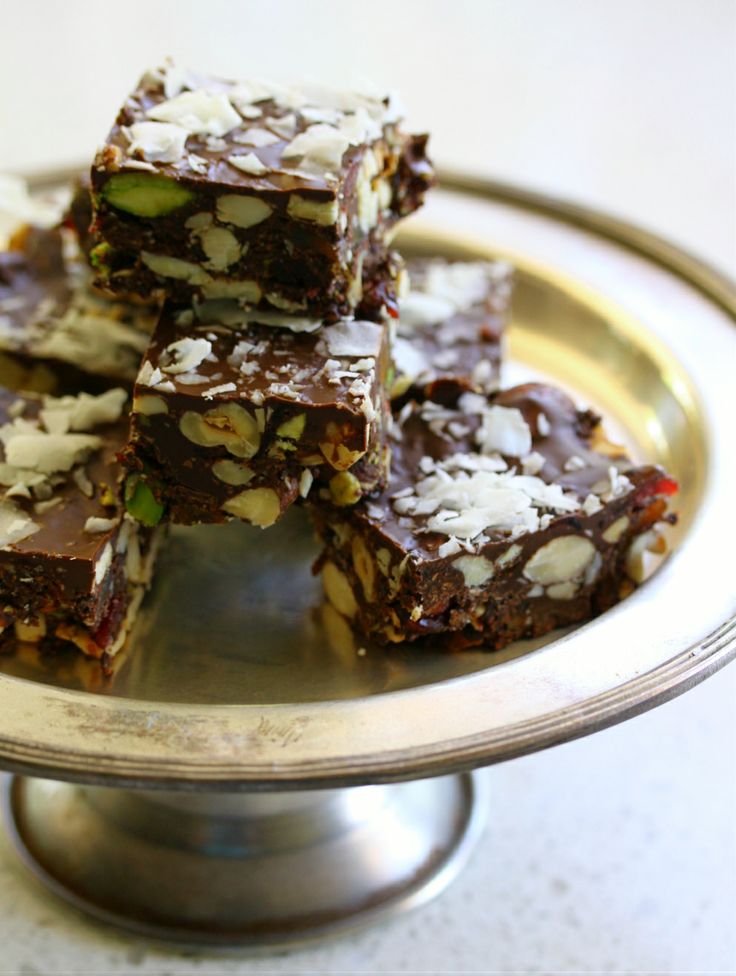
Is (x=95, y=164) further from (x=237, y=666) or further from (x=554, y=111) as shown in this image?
(x=554, y=111)

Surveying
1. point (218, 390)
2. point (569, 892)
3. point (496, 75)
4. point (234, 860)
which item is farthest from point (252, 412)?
point (496, 75)

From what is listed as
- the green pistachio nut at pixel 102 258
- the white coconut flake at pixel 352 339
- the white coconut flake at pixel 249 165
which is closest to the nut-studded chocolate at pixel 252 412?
the white coconut flake at pixel 352 339

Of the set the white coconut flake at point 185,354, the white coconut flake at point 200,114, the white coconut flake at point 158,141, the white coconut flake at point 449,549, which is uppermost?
the white coconut flake at point 200,114

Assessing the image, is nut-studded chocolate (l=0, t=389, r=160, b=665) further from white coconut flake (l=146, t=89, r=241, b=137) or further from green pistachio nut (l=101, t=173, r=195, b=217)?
white coconut flake (l=146, t=89, r=241, b=137)

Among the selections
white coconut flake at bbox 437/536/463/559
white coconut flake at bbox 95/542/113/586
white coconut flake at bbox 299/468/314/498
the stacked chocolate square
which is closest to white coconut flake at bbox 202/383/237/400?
the stacked chocolate square

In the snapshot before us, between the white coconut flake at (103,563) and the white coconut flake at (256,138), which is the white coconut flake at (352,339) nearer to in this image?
the white coconut flake at (256,138)

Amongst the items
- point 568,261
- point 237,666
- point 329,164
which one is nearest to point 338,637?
point 237,666

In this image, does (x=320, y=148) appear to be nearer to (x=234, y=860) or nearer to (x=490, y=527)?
(x=490, y=527)
